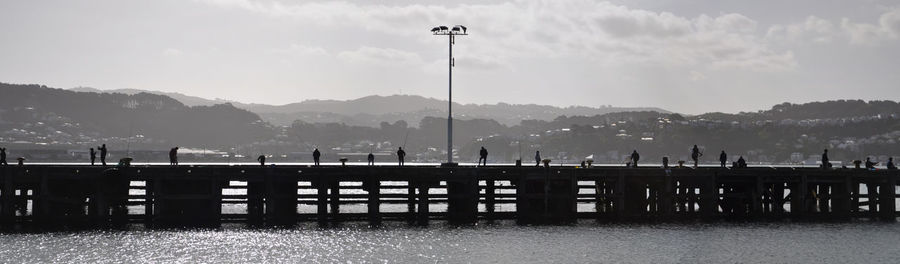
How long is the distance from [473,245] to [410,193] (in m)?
10.1

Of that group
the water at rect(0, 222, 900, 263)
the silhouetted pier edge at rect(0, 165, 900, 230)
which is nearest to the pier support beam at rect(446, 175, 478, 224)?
the silhouetted pier edge at rect(0, 165, 900, 230)

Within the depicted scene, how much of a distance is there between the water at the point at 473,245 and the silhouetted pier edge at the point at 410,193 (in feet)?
6.68

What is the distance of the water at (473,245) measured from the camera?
143 feet

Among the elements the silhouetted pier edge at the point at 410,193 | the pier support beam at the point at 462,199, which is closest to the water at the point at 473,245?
the silhouetted pier edge at the point at 410,193

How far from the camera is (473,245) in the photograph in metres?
47.7

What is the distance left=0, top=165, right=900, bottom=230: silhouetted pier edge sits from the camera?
2044 inches

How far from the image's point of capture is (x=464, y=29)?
202ft

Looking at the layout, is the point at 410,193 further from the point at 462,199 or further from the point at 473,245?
the point at 473,245

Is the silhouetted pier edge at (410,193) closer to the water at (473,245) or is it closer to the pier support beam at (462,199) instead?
the pier support beam at (462,199)

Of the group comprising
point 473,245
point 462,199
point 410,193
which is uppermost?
point 410,193

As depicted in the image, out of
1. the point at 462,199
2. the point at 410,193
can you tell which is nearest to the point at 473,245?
the point at 462,199

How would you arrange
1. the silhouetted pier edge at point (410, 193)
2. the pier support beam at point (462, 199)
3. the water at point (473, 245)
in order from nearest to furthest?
the water at point (473, 245), the silhouetted pier edge at point (410, 193), the pier support beam at point (462, 199)

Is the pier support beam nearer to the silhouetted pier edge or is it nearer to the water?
the silhouetted pier edge

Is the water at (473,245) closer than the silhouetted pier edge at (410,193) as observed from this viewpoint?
Yes
